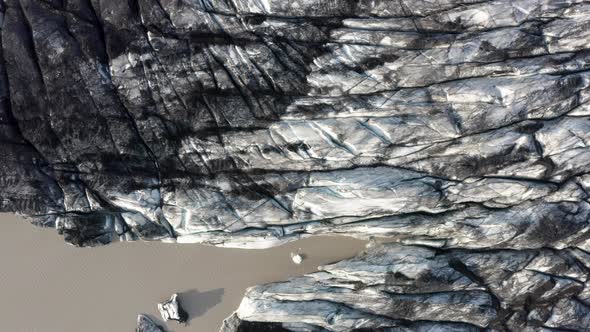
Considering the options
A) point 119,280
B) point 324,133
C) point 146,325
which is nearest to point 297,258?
point 324,133

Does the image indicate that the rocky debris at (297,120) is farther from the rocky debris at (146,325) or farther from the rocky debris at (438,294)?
the rocky debris at (146,325)

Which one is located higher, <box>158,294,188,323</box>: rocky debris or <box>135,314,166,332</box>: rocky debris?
<box>158,294,188,323</box>: rocky debris

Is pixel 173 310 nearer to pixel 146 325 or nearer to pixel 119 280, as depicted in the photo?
pixel 146 325

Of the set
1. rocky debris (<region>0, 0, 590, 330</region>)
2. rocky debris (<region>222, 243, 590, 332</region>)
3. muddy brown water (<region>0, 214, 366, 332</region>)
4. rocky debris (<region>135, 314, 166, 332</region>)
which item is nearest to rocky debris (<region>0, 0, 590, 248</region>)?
rocky debris (<region>0, 0, 590, 330</region>)

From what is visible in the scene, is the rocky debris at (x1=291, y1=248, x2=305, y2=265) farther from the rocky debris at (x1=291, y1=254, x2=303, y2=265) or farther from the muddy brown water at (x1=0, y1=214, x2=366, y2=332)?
the muddy brown water at (x1=0, y1=214, x2=366, y2=332)

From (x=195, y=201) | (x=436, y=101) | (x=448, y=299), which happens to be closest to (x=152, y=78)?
(x=195, y=201)

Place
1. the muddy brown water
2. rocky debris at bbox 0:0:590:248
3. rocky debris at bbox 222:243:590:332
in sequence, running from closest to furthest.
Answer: rocky debris at bbox 0:0:590:248 → rocky debris at bbox 222:243:590:332 → the muddy brown water

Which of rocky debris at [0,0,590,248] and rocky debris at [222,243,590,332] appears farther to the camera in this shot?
rocky debris at [222,243,590,332]
